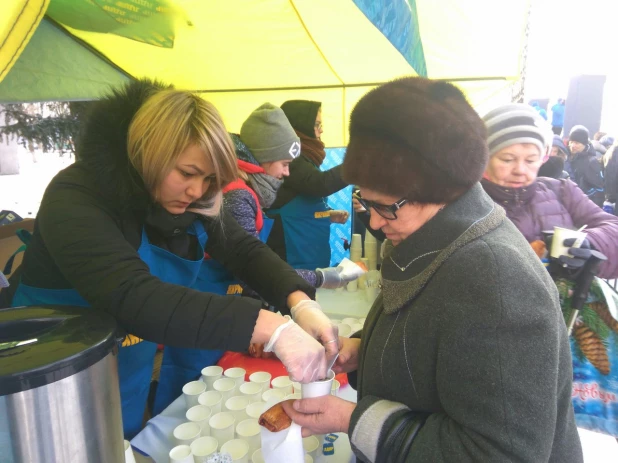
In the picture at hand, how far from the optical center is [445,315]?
836 millimetres

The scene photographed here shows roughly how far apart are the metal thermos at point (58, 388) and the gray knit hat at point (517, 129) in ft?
5.76

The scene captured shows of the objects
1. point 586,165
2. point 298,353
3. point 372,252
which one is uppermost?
point 298,353

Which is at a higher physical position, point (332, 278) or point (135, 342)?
point (135, 342)

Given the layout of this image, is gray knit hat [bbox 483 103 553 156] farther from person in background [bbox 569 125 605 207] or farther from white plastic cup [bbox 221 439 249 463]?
person in background [bbox 569 125 605 207]

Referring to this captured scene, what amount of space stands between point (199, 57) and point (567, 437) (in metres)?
3.98

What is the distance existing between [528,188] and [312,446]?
Result: 1526 millimetres

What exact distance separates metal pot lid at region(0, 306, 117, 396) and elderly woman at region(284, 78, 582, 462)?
1.64ft

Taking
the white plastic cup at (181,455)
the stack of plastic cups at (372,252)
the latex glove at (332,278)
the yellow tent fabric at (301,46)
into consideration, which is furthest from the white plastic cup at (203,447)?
the stack of plastic cups at (372,252)

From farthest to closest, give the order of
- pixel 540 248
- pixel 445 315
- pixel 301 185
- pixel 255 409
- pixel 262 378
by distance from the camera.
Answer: pixel 301 185, pixel 540 248, pixel 262 378, pixel 255 409, pixel 445 315

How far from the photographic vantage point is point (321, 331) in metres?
1.33

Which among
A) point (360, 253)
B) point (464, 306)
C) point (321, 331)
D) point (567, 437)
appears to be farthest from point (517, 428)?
point (360, 253)

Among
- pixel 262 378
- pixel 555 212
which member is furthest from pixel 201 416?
pixel 555 212

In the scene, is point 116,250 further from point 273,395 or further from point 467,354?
point 467,354

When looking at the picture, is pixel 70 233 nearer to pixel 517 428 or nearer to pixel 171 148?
pixel 171 148
